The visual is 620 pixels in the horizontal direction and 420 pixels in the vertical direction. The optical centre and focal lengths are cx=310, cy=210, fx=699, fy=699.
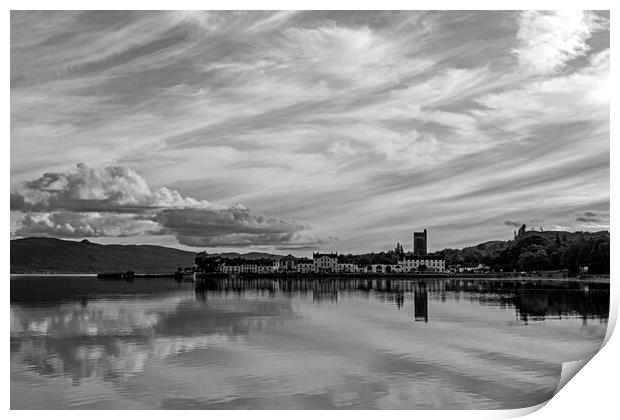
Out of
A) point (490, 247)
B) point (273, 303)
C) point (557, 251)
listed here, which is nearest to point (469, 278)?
point (490, 247)

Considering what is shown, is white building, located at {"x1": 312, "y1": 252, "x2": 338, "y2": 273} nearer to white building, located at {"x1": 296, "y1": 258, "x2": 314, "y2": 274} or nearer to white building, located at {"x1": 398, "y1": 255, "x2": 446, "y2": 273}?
white building, located at {"x1": 296, "y1": 258, "x2": 314, "y2": 274}

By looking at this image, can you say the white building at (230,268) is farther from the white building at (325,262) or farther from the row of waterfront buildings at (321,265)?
the white building at (325,262)

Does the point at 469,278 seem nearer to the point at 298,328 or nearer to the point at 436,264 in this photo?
the point at 436,264

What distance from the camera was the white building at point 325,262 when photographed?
85375mm

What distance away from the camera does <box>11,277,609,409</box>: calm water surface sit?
50.2ft

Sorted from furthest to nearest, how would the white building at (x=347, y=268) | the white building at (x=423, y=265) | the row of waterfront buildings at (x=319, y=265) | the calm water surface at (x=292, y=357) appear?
1. the white building at (x=423, y=265)
2. the row of waterfront buildings at (x=319, y=265)
3. the white building at (x=347, y=268)
4. the calm water surface at (x=292, y=357)

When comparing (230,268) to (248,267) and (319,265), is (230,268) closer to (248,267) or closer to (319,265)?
(248,267)

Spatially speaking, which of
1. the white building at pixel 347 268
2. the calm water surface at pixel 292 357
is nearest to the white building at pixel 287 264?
the white building at pixel 347 268

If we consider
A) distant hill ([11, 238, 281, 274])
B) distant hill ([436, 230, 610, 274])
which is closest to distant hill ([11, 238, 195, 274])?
distant hill ([11, 238, 281, 274])

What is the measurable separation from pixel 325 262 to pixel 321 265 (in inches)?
72.7

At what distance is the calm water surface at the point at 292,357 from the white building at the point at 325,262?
54.1 m

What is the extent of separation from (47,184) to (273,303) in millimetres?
16971

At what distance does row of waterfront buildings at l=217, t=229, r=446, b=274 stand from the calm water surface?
5745cm

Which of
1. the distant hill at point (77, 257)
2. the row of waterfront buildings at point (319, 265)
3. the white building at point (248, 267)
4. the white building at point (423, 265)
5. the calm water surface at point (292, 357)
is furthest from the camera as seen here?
the white building at point (248, 267)
